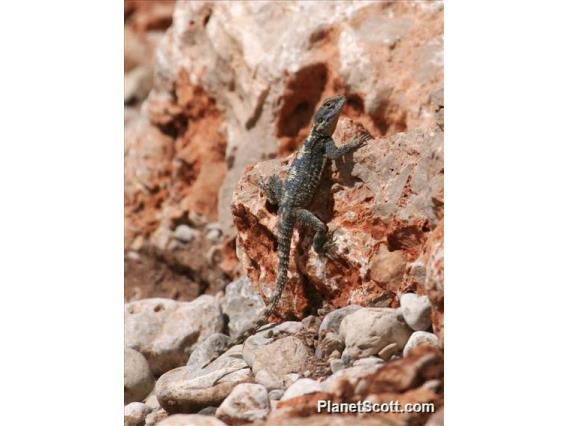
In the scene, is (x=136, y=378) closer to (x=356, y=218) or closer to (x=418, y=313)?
(x=356, y=218)

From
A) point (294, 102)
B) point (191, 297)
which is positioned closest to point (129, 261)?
point (191, 297)

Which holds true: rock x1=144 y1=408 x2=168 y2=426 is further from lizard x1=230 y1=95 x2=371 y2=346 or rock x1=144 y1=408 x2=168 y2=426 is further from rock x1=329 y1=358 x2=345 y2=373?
rock x1=329 y1=358 x2=345 y2=373

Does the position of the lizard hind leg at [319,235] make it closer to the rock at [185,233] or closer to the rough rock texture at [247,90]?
the rough rock texture at [247,90]

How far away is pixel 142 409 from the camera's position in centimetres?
594

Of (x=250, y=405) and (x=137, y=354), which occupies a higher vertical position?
(x=137, y=354)

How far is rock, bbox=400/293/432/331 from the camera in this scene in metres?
5.12

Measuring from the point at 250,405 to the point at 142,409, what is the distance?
1.33 m

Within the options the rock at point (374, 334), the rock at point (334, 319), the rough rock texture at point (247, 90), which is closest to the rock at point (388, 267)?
the rock at point (334, 319)

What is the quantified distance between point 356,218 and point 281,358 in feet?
4.19

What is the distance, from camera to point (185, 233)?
1018cm

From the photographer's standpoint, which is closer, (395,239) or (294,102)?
(395,239)

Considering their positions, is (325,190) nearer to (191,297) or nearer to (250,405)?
(250,405)

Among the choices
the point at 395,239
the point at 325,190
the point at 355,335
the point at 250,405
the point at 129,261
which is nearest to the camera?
the point at 250,405

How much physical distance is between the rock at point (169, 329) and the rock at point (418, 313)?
2329 mm
